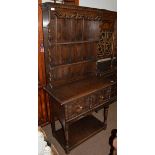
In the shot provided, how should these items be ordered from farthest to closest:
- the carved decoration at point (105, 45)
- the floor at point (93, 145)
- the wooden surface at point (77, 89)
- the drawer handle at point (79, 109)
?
1. the carved decoration at point (105, 45)
2. the floor at point (93, 145)
3. the drawer handle at point (79, 109)
4. the wooden surface at point (77, 89)

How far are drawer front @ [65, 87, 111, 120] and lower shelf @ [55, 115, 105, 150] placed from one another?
491 mm

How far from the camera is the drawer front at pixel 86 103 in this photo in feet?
7.07

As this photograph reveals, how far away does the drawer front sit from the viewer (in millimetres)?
2154

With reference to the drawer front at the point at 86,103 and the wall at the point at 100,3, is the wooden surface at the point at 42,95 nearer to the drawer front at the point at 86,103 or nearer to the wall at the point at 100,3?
the drawer front at the point at 86,103

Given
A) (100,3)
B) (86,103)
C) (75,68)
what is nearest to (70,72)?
(75,68)

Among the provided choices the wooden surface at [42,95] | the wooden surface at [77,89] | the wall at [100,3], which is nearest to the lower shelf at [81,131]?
the wooden surface at [42,95]

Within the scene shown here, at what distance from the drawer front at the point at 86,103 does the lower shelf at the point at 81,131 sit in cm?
49

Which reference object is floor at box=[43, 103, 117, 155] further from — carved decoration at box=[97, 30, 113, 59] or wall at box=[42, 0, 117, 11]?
wall at box=[42, 0, 117, 11]

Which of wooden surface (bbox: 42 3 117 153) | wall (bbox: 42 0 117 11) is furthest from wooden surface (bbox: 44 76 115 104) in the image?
wall (bbox: 42 0 117 11)

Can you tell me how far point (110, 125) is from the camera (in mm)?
2994

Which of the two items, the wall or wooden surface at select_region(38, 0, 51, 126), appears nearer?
wooden surface at select_region(38, 0, 51, 126)

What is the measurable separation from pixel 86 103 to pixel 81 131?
62 centimetres
